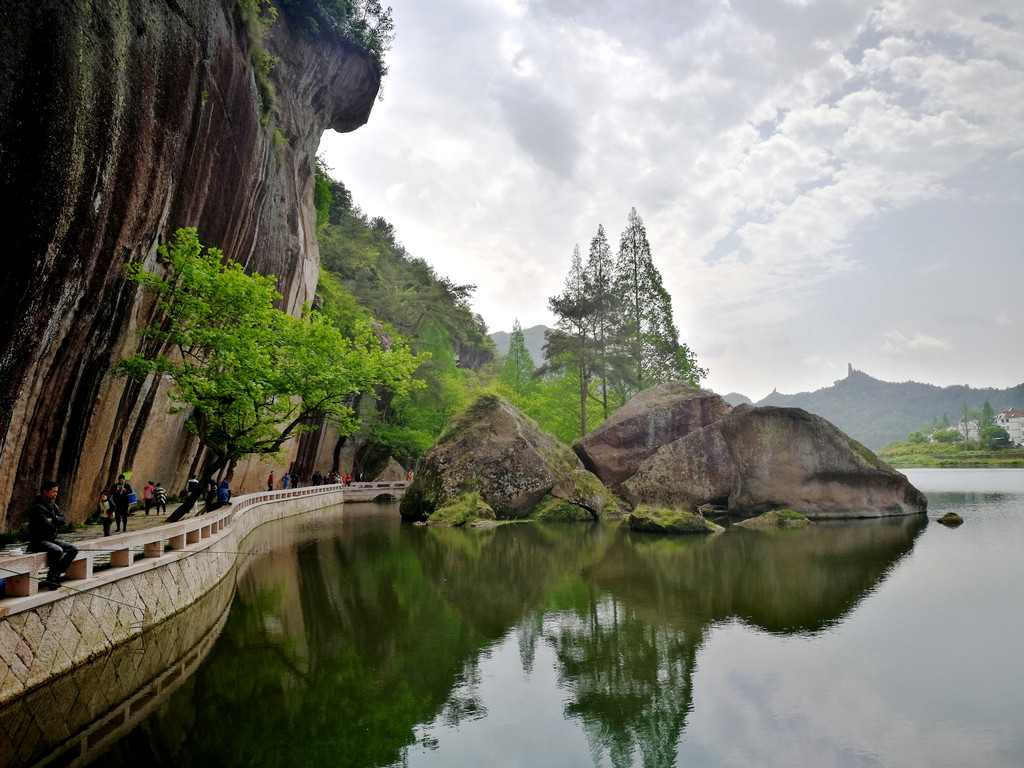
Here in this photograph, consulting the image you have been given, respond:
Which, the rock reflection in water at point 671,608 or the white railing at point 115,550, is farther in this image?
the white railing at point 115,550

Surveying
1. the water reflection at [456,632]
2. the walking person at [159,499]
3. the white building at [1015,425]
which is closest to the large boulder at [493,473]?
the water reflection at [456,632]

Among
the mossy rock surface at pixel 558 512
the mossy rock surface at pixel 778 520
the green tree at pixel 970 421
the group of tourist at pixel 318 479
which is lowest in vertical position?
the mossy rock surface at pixel 778 520

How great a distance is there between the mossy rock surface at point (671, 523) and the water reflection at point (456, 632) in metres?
2.55

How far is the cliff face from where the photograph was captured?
1077 cm

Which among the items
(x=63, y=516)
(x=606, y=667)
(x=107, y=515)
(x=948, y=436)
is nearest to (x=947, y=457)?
(x=948, y=436)

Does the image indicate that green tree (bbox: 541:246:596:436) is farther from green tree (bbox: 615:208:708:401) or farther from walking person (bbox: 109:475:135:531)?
walking person (bbox: 109:475:135:531)

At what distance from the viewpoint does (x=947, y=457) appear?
115 metres

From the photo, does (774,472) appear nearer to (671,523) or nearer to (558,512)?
(671,523)

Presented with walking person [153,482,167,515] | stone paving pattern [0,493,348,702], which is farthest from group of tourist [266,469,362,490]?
stone paving pattern [0,493,348,702]

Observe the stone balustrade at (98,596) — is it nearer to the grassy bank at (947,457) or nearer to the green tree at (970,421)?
the grassy bank at (947,457)

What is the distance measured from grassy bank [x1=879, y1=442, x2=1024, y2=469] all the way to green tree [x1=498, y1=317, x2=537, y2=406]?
60071 mm

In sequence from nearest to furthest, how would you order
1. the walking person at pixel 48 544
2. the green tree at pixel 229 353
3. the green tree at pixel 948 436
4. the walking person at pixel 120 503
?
1. the walking person at pixel 48 544
2. the walking person at pixel 120 503
3. the green tree at pixel 229 353
4. the green tree at pixel 948 436

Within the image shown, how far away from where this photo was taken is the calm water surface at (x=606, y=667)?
7.12 metres

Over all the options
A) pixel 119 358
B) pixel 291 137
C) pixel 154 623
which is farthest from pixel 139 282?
pixel 291 137
